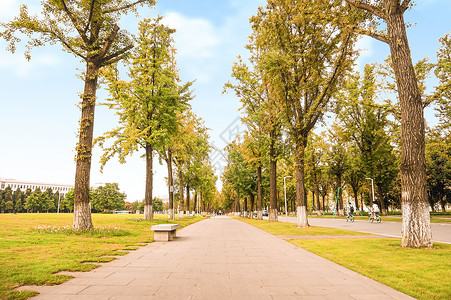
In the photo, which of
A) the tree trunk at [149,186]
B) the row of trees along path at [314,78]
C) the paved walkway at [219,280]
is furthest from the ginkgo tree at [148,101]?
the paved walkway at [219,280]

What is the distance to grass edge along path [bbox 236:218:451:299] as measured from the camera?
482 centimetres

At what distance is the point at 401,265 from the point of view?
21.3 ft

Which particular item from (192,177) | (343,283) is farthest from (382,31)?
(192,177)

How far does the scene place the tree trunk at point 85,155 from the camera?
42.5 ft

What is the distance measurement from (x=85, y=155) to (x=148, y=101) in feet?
29.4

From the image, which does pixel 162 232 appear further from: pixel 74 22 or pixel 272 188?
pixel 272 188

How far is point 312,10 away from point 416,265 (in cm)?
1342

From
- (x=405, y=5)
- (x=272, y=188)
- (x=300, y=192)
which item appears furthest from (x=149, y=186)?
(x=405, y=5)

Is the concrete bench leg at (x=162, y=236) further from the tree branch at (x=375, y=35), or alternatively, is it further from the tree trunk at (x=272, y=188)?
the tree trunk at (x=272, y=188)

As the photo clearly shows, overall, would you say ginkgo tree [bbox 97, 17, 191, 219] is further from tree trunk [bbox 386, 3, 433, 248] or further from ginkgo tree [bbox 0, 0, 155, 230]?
tree trunk [bbox 386, 3, 433, 248]

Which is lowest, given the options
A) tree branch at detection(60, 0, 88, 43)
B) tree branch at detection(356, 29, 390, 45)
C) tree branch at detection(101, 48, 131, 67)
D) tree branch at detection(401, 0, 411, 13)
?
tree branch at detection(356, 29, 390, 45)

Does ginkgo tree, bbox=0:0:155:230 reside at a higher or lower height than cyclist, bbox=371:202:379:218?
higher

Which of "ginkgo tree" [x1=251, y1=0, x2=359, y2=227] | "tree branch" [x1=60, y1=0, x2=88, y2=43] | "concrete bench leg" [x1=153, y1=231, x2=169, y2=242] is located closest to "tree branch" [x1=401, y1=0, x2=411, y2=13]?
"ginkgo tree" [x1=251, y1=0, x2=359, y2=227]

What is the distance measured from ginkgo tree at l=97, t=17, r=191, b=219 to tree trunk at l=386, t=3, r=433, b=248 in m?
15.0
